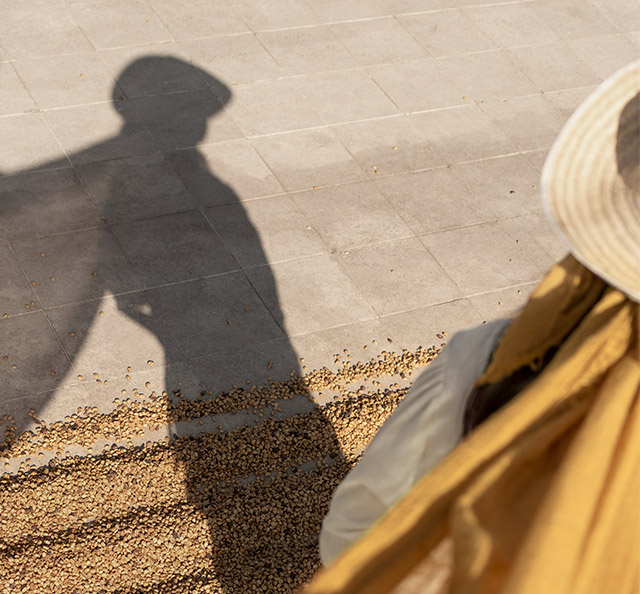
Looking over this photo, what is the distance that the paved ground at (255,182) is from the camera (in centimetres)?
502

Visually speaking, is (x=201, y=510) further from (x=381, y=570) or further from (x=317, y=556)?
(x=381, y=570)

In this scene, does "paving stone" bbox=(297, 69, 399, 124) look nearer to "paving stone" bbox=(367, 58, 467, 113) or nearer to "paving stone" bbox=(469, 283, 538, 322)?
"paving stone" bbox=(367, 58, 467, 113)

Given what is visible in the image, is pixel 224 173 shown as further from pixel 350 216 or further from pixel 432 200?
pixel 432 200

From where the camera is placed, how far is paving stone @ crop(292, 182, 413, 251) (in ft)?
19.0

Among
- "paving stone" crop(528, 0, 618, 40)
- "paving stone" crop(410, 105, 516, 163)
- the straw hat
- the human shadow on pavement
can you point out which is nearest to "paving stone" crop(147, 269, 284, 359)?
the human shadow on pavement

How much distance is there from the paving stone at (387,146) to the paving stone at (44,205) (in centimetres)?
198

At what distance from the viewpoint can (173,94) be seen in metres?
6.57

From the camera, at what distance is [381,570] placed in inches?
39.4

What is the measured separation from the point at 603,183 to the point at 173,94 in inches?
229

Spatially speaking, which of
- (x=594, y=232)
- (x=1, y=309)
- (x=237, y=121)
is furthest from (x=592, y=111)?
(x=237, y=121)

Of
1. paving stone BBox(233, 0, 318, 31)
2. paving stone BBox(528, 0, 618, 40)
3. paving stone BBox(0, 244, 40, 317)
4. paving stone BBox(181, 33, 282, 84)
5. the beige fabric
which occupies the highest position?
the beige fabric

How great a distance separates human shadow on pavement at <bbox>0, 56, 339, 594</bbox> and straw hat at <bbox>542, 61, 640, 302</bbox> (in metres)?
3.32

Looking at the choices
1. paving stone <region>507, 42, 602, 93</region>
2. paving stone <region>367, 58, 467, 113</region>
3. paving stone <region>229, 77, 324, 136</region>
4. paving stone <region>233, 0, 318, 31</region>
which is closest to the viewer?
paving stone <region>229, 77, 324, 136</region>

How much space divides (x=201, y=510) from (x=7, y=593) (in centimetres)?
95
